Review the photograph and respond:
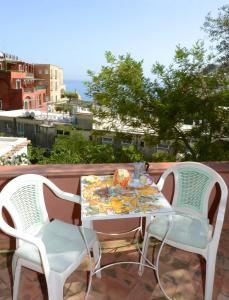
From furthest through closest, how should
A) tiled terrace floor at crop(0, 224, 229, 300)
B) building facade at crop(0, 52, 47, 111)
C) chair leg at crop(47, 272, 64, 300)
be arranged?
building facade at crop(0, 52, 47, 111) → tiled terrace floor at crop(0, 224, 229, 300) → chair leg at crop(47, 272, 64, 300)

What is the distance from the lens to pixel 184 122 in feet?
14.5

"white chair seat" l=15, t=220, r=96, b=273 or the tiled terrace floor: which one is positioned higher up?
"white chair seat" l=15, t=220, r=96, b=273

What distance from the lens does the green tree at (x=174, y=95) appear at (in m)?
4.14

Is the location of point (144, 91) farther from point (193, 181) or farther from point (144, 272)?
point (144, 272)

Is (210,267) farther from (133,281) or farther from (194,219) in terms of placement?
(133,281)

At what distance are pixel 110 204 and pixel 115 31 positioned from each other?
18.9ft

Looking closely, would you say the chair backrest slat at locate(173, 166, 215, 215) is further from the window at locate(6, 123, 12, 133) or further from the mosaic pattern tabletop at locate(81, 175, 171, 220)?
the window at locate(6, 123, 12, 133)

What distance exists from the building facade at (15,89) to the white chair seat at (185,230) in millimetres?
23722

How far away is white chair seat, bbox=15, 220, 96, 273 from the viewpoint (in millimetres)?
1563

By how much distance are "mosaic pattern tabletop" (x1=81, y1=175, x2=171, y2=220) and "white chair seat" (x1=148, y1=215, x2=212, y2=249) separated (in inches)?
11.9

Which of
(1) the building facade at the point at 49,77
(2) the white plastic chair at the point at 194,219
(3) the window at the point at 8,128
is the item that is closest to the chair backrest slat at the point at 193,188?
(2) the white plastic chair at the point at 194,219

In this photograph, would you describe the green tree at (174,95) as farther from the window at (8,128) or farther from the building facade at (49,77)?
the building facade at (49,77)

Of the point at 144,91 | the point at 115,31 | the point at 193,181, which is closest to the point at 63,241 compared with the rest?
the point at 193,181

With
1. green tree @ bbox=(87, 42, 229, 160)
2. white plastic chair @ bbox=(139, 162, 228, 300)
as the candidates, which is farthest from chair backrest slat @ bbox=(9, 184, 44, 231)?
green tree @ bbox=(87, 42, 229, 160)
